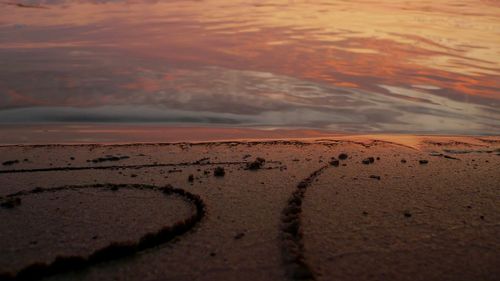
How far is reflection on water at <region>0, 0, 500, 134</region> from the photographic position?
226 inches

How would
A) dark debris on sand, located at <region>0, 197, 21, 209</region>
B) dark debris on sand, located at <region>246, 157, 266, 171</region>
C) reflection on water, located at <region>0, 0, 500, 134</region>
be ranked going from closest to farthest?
1. dark debris on sand, located at <region>0, 197, 21, 209</region>
2. dark debris on sand, located at <region>246, 157, 266, 171</region>
3. reflection on water, located at <region>0, 0, 500, 134</region>

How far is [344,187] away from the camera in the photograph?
3.40 m

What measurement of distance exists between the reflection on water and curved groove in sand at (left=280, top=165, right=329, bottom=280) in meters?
2.34

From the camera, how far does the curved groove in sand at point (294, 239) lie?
2312 mm

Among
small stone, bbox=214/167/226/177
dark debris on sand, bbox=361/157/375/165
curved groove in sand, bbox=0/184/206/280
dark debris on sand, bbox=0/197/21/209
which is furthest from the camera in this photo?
dark debris on sand, bbox=361/157/375/165

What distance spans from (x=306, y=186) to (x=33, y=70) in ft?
17.6

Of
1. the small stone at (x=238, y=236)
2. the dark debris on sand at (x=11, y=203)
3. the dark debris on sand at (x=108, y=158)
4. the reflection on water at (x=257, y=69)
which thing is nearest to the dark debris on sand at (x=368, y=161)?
Answer: the reflection on water at (x=257, y=69)

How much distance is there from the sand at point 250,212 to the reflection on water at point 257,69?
132 centimetres

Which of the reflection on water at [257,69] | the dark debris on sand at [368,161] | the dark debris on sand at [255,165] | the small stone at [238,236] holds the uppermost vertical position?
the reflection on water at [257,69]

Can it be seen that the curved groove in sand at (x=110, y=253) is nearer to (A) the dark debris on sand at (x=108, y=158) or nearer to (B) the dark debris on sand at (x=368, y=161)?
(A) the dark debris on sand at (x=108, y=158)

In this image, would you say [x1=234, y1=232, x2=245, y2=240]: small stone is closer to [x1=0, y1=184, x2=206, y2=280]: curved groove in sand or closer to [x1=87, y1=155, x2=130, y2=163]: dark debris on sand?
[x1=0, y1=184, x2=206, y2=280]: curved groove in sand

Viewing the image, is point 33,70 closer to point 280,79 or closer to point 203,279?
point 280,79

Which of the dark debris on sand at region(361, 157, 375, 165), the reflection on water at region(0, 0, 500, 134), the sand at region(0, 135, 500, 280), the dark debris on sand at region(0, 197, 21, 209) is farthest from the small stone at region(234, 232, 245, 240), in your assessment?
the reflection on water at region(0, 0, 500, 134)

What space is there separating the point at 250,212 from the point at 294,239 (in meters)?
0.42
